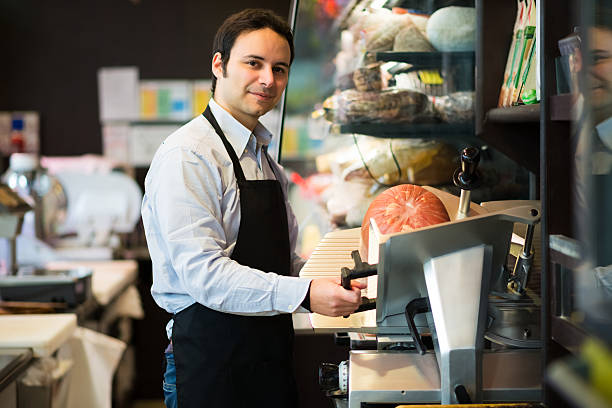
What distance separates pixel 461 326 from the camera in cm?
126

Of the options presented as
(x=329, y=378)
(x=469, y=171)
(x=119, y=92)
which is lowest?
(x=329, y=378)

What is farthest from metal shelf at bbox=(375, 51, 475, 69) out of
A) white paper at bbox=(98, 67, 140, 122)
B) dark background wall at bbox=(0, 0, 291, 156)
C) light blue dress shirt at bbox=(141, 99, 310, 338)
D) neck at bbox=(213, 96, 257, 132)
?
white paper at bbox=(98, 67, 140, 122)

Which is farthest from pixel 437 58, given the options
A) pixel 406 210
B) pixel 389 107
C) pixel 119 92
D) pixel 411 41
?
pixel 119 92

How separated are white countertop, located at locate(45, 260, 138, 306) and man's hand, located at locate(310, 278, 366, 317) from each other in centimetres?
221

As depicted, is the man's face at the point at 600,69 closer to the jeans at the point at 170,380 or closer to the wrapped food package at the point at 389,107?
the jeans at the point at 170,380

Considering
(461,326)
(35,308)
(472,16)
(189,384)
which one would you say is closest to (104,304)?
(35,308)

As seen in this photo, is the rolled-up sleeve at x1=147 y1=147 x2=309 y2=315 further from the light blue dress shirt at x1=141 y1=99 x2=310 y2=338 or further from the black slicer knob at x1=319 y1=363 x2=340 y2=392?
the black slicer knob at x1=319 y1=363 x2=340 y2=392

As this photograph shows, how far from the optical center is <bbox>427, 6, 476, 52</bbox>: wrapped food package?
6.73 feet

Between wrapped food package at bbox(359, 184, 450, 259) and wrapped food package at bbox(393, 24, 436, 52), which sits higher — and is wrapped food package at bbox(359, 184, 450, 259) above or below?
below

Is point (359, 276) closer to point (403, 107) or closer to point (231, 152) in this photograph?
point (231, 152)

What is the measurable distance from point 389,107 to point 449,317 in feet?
3.22

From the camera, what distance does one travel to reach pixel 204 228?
152 centimetres

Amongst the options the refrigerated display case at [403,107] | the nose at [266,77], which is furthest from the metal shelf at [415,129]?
the nose at [266,77]

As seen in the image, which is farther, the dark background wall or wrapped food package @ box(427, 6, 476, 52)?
the dark background wall
